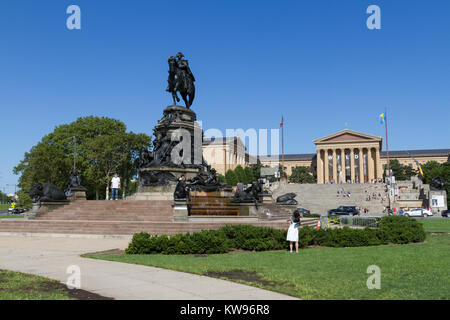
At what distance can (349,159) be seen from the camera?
467 feet

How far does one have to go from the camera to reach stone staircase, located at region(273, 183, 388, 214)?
67.8 meters

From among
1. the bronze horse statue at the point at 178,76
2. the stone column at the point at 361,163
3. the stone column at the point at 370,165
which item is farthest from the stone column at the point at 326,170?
the bronze horse statue at the point at 178,76

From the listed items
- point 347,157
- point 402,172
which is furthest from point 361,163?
point 402,172

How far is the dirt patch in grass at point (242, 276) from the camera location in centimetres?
800

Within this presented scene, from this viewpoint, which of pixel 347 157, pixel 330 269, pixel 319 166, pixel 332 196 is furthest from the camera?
pixel 347 157

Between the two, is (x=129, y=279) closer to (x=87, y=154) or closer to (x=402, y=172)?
(x=87, y=154)

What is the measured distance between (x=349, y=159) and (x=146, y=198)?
127m

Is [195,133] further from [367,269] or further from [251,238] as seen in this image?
[367,269]

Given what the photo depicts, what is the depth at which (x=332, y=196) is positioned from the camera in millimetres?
76438

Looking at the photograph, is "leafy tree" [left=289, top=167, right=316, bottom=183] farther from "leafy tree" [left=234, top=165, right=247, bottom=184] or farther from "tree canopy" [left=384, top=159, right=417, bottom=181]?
"leafy tree" [left=234, top=165, right=247, bottom=184]

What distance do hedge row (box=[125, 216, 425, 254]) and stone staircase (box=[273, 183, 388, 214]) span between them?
4794cm

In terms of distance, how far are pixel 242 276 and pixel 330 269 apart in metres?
2.51

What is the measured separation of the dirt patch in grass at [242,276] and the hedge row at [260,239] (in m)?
3.95
